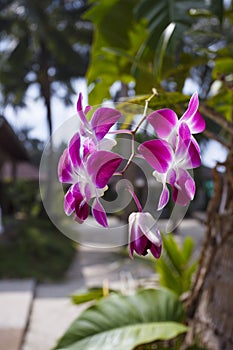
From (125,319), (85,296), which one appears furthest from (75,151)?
(85,296)

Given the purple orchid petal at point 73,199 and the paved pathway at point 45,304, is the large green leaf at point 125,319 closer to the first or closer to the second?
the paved pathway at point 45,304

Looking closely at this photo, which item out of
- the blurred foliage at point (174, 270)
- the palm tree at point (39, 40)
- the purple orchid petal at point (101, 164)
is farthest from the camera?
the palm tree at point (39, 40)

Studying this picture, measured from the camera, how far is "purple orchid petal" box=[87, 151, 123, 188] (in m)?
0.38

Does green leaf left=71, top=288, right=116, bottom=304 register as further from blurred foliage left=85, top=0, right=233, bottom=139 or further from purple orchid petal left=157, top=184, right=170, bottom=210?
purple orchid petal left=157, top=184, right=170, bottom=210

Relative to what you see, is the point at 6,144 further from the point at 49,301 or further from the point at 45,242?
the point at 49,301

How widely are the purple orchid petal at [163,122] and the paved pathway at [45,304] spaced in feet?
5.99

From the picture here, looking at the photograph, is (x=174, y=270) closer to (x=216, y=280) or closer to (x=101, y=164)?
(x=216, y=280)

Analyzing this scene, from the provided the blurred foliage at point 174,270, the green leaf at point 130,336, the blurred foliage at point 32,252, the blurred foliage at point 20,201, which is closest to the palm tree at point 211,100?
the green leaf at point 130,336

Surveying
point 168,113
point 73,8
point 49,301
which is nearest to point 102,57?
point 168,113

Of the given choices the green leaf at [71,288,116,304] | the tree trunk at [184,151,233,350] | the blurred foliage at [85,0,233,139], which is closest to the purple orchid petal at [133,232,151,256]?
the blurred foliage at [85,0,233,139]

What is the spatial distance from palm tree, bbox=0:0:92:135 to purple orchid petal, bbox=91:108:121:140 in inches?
556

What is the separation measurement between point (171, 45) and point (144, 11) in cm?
24

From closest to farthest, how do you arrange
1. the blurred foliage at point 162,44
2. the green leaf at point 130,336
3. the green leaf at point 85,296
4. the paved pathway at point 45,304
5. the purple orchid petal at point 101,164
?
the purple orchid petal at point 101,164 → the green leaf at point 130,336 → the blurred foliage at point 162,44 → the green leaf at point 85,296 → the paved pathway at point 45,304

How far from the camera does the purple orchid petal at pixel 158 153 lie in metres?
0.38
